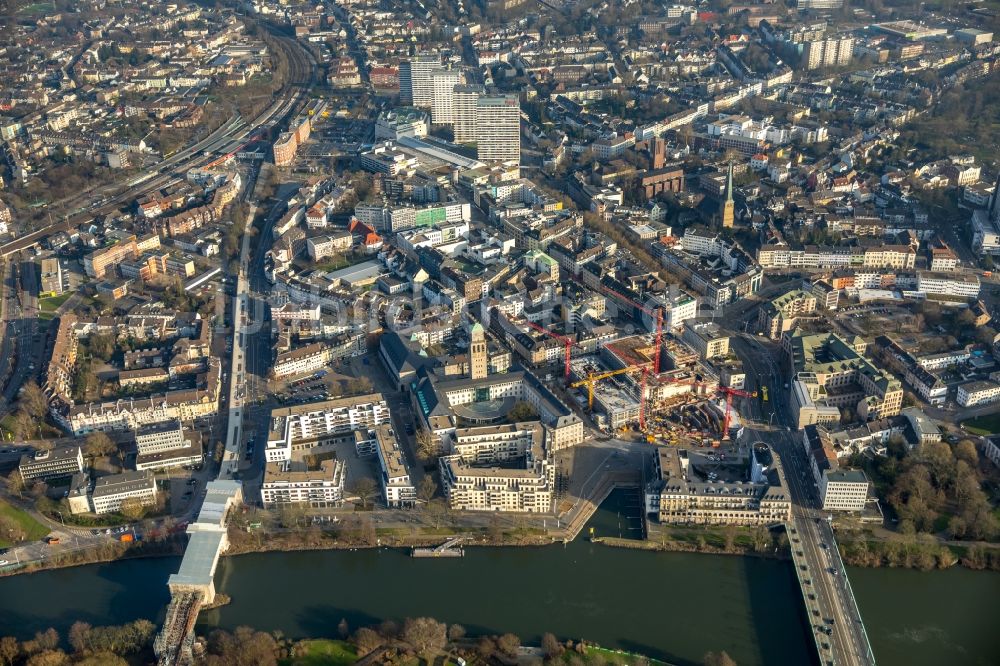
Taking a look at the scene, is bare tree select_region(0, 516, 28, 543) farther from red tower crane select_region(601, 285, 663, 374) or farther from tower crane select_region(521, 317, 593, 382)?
red tower crane select_region(601, 285, 663, 374)

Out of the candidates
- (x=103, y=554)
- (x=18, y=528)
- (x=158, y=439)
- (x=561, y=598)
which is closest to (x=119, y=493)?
(x=103, y=554)

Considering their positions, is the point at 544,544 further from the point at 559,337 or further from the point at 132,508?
the point at 132,508

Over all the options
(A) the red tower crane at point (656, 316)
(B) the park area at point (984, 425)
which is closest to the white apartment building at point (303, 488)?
(A) the red tower crane at point (656, 316)

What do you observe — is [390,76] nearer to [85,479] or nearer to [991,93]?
[991,93]

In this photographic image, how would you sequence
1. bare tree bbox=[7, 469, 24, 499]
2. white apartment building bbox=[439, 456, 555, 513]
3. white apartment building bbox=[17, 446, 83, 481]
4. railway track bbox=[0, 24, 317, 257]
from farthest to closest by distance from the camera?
railway track bbox=[0, 24, 317, 257], white apartment building bbox=[17, 446, 83, 481], bare tree bbox=[7, 469, 24, 499], white apartment building bbox=[439, 456, 555, 513]

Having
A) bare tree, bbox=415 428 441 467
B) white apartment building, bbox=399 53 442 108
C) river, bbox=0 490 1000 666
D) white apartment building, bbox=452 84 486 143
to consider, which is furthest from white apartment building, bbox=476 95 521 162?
river, bbox=0 490 1000 666

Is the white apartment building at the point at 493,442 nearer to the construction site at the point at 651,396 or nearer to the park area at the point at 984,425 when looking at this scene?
the construction site at the point at 651,396
